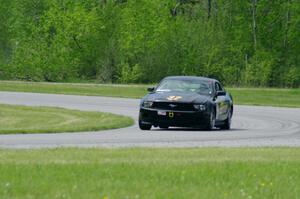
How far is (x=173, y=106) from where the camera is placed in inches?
919

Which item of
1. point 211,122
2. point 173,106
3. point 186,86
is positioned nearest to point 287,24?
point 186,86

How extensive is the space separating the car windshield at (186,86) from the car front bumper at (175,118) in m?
1.18

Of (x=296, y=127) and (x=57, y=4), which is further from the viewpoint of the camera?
(x=57, y=4)

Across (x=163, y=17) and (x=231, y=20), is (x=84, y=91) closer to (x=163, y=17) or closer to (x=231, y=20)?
(x=163, y=17)

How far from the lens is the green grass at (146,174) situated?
10000mm

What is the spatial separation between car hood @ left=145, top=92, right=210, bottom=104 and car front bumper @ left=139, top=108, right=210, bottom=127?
0.32m

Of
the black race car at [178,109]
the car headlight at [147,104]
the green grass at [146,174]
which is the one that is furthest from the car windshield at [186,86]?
the green grass at [146,174]

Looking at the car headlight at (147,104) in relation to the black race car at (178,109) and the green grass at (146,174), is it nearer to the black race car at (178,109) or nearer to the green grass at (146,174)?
the black race car at (178,109)

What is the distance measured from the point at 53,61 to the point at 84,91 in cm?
1861

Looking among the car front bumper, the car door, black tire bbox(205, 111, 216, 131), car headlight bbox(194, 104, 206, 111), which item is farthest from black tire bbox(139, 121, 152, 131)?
the car door

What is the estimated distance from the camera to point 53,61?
Result: 68.1 meters

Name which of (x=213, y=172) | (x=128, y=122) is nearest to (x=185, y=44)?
(x=128, y=122)

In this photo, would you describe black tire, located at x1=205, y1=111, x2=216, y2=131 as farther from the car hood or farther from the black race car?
the car hood

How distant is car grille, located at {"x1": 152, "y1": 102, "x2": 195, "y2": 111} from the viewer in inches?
919
